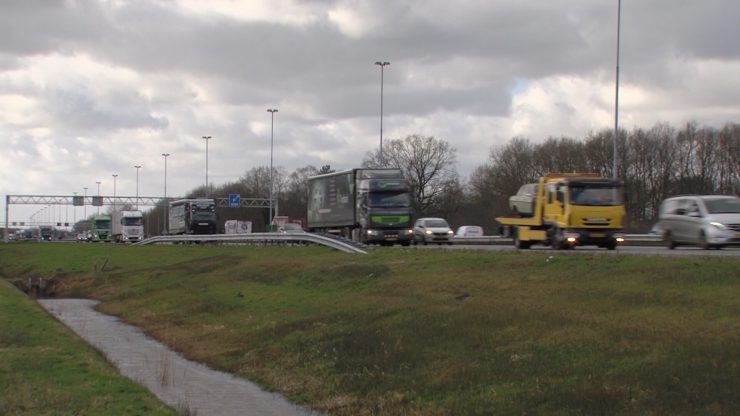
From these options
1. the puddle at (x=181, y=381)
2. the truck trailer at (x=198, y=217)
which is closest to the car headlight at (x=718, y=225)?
the puddle at (x=181, y=381)

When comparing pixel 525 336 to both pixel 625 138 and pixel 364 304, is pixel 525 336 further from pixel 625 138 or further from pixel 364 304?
pixel 625 138

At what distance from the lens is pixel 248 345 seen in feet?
66.9

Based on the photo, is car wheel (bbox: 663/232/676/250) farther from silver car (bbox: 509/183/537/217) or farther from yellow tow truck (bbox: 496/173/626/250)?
silver car (bbox: 509/183/537/217)

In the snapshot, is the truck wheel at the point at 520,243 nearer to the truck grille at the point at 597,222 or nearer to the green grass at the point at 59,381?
the truck grille at the point at 597,222

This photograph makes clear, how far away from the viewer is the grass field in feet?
36.1

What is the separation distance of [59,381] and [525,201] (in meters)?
22.8

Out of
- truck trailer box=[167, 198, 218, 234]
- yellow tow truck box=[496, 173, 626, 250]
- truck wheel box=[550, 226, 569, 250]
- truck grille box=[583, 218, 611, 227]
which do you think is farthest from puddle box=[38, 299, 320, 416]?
truck trailer box=[167, 198, 218, 234]

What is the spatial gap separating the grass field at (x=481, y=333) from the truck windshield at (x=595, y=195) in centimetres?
519

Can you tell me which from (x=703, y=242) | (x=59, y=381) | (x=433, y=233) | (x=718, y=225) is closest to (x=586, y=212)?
(x=703, y=242)

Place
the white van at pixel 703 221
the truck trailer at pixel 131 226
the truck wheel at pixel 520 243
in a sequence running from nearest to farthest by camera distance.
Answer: the white van at pixel 703 221, the truck wheel at pixel 520 243, the truck trailer at pixel 131 226

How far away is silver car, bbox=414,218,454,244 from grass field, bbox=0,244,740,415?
57.3 feet

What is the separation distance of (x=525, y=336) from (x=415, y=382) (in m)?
2.09

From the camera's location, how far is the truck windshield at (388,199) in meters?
41.0

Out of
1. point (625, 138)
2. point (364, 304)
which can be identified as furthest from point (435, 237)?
point (625, 138)
